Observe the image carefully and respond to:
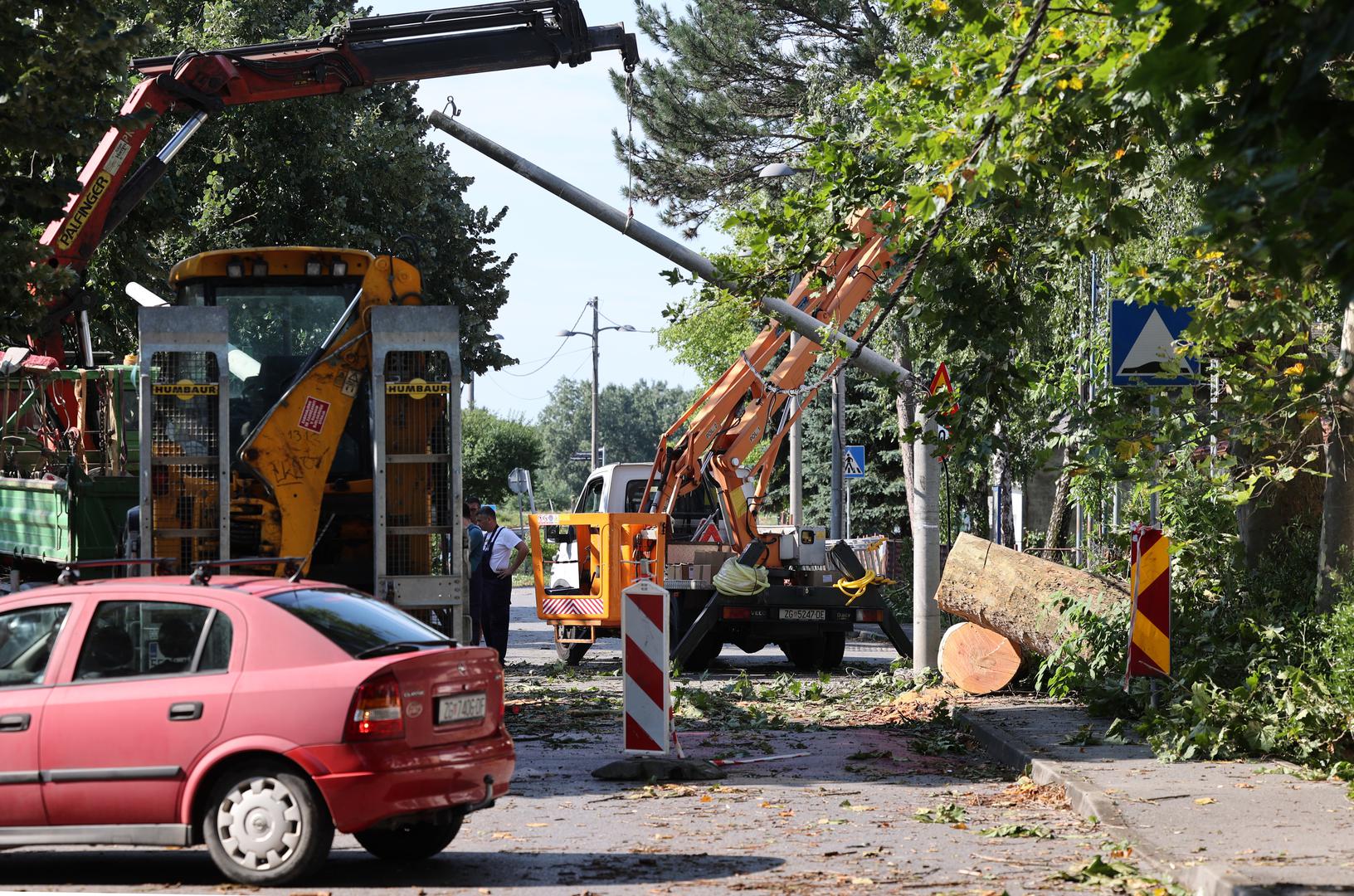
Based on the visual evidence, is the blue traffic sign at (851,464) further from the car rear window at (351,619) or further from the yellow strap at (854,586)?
the car rear window at (351,619)

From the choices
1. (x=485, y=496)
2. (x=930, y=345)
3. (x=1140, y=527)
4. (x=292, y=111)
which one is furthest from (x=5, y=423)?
(x=485, y=496)

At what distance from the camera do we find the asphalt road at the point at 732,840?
7.41 metres

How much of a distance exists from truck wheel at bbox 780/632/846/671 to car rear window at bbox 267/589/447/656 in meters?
12.0

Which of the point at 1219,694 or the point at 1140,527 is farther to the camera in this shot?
the point at 1140,527

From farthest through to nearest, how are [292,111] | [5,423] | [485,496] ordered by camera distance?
[485,496], [292,111], [5,423]

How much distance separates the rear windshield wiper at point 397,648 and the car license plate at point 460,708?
0.97 ft

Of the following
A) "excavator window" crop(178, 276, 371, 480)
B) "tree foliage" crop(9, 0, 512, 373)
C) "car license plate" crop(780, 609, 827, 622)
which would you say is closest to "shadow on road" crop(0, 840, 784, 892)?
"excavator window" crop(178, 276, 371, 480)

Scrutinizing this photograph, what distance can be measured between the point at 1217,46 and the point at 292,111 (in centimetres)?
2273

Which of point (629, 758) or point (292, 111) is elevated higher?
point (292, 111)

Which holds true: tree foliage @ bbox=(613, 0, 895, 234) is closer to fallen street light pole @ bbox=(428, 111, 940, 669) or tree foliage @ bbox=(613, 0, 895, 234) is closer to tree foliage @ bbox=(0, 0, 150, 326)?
fallen street light pole @ bbox=(428, 111, 940, 669)

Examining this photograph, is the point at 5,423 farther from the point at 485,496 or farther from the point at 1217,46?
the point at 485,496

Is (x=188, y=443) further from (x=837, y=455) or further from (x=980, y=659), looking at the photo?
Answer: (x=837, y=455)

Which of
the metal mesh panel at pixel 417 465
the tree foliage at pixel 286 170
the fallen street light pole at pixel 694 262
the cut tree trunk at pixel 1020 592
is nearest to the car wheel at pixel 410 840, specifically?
the metal mesh panel at pixel 417 465

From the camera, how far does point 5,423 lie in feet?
46.1
